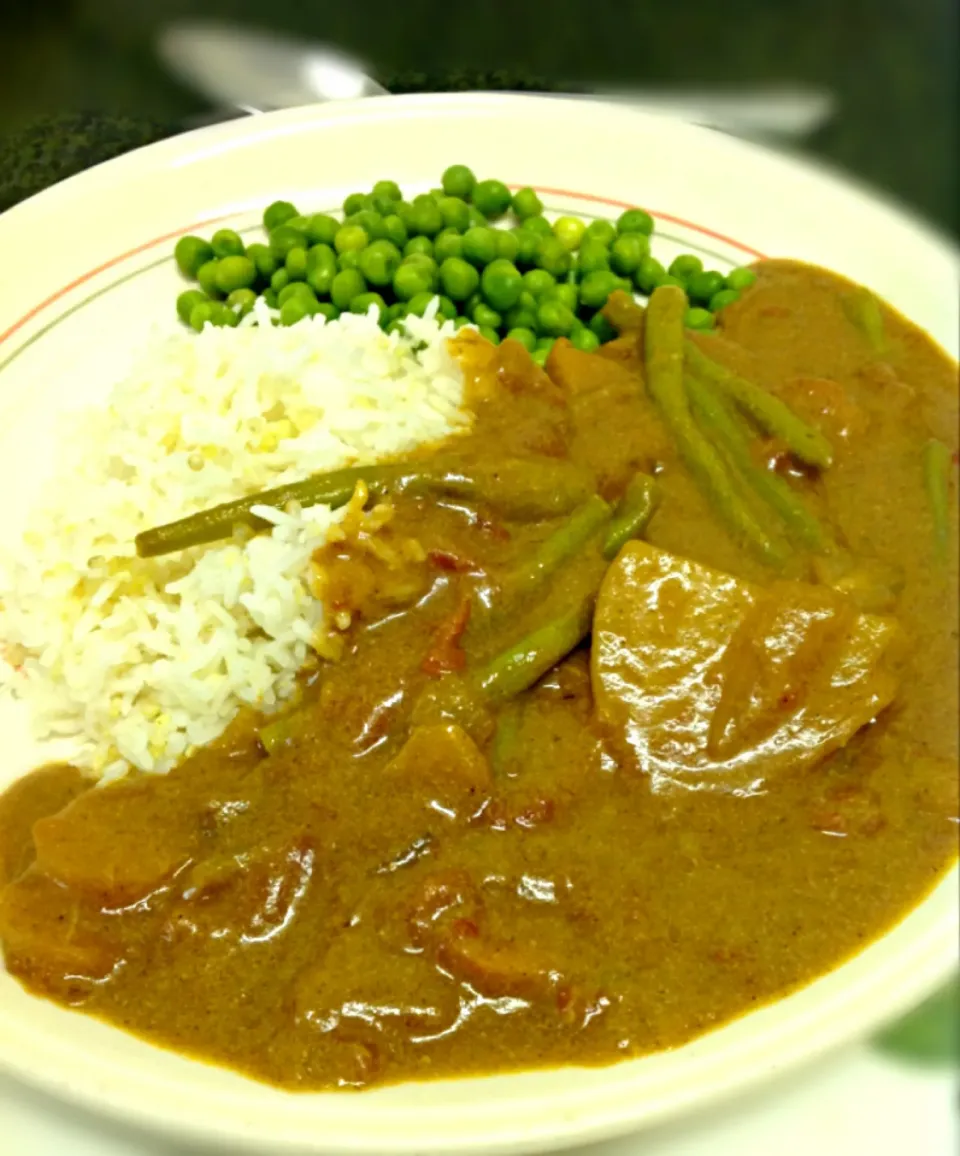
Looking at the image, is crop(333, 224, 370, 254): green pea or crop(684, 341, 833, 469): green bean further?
crop(333, 224, 370, 254): green pea

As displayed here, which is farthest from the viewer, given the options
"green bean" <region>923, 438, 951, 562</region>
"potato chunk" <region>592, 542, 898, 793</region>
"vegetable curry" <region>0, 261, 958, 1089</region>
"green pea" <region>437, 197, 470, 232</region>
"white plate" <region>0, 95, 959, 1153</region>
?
"green pea" <region>437, 197, 470, 232</region>

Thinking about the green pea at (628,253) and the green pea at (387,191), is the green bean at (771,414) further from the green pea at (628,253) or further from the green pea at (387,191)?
the green pea at (387,191)

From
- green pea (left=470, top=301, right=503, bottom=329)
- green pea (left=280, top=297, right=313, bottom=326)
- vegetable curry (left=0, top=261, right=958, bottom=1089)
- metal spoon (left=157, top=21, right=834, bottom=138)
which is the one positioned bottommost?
vegetable curry (left=0, top=261, right=958, bottom=1089)

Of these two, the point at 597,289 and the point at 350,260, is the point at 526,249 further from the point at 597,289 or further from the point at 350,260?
the point at 350,260

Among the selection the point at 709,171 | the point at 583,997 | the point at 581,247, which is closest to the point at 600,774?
the point at 583,997

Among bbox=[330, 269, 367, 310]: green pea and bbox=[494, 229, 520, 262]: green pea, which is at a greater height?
bbox=[494, 229, 520, 262]: green pea

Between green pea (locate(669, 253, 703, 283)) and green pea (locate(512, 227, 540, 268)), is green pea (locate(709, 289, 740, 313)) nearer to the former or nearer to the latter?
green pea (locate(669, 253, 703, 283))

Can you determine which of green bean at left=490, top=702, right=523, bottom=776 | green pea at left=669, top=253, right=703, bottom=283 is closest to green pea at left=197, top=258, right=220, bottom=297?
green pea at left=669, top=253, right=703, bottom=283
